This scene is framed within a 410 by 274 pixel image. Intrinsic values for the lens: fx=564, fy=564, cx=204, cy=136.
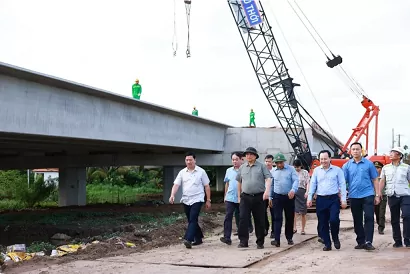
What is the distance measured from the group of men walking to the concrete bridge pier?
2223 cm

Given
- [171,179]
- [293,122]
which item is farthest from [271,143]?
[171,179]

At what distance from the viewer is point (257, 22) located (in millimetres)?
30859

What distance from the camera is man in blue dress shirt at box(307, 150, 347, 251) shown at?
927 cm

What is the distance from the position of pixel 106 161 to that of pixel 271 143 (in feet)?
29.7

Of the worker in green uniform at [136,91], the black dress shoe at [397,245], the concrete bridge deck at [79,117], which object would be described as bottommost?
the black dress shoe at [397,245]

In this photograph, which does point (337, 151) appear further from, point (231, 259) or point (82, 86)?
point (231, 259)

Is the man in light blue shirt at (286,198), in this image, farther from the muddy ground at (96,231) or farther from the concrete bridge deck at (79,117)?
the concrete bridge deck at (79,117)

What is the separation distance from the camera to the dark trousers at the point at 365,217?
30.2 ft

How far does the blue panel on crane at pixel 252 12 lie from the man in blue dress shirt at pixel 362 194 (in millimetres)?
22375

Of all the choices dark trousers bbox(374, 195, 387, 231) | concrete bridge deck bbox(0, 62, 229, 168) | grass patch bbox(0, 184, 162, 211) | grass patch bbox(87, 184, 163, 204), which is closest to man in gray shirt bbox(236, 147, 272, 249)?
dark trousers bbox(374, 195, 387, 231)

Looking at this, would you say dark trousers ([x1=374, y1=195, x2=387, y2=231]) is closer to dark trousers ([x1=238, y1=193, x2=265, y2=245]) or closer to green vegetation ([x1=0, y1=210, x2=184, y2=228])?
dark trousers ([x1=238, y1=193, x2=265, y2=245])

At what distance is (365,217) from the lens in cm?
925

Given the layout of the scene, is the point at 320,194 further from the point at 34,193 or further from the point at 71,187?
the point at 34,193

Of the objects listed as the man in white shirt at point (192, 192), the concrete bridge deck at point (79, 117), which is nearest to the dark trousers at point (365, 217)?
the man in white shirt at point (192, 192)
